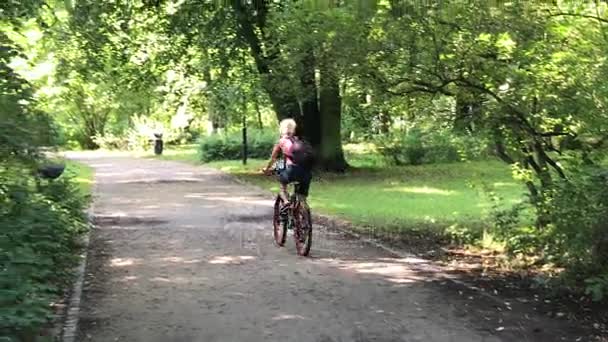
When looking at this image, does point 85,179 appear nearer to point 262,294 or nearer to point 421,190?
point 421,190

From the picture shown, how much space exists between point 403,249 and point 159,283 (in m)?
3.95

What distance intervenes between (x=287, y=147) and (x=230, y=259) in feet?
5.53

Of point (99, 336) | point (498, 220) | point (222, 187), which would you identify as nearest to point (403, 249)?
point (498, 220)

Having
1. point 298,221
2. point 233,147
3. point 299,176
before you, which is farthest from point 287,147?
point 233,147

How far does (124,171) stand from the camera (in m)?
28.5

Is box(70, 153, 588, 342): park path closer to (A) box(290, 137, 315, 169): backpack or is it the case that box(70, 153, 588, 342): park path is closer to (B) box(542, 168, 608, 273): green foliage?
(B) box(542, 168, 608, 273): green foliage

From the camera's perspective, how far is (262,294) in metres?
8.04

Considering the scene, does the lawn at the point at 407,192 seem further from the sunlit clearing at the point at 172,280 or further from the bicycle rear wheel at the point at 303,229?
the sunlit clearing at the point at 172,280

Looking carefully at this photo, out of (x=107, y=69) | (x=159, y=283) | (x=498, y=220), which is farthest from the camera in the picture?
(x=107, y=69)

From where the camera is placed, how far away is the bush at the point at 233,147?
33.2 metres

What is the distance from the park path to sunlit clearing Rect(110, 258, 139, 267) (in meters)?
0.01

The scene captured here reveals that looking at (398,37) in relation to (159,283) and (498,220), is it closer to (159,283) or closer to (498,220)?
(498,220)

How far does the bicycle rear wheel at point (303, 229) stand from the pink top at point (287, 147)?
2.11 ft

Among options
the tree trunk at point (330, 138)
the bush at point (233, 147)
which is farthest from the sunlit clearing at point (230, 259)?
the bush at point (233, 147)
